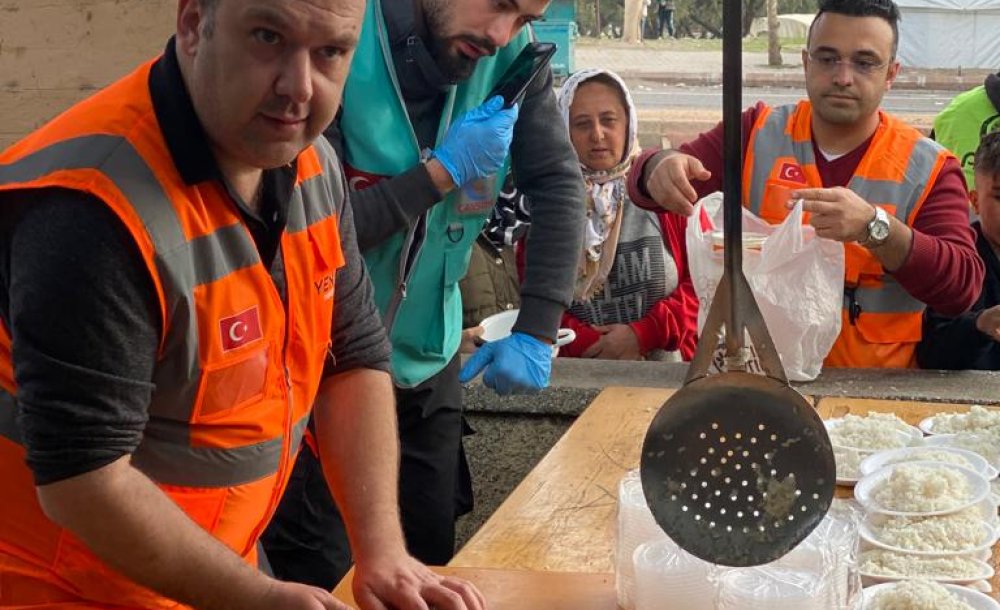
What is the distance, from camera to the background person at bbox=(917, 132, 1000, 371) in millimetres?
3664

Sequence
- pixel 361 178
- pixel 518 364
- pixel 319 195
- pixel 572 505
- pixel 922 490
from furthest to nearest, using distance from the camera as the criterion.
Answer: pixel 518 364 → pixel 361 178 → pixel 572 505 → pixel 922 490 → pixel 319 195

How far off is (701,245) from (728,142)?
1924 mm

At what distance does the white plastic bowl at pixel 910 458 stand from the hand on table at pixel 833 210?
91 centimetres

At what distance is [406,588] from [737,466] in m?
0.51

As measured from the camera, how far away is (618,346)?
4.11 m

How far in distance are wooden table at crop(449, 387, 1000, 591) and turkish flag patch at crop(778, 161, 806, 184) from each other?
939 mm

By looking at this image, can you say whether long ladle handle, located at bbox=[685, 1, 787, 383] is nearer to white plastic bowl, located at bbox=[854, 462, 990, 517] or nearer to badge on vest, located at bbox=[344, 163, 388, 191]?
white plastic bowl, located at bbox=[854, 462, 990, 517]

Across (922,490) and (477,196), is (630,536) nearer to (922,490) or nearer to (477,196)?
(922,490)

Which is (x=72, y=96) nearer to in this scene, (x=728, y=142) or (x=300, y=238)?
(x=300, y=238)

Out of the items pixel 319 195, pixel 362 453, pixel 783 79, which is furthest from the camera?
pixel 783 79

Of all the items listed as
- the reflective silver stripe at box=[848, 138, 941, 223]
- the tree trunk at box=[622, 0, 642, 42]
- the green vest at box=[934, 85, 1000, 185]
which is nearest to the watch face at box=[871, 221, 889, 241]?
the reflective silver stripe at box=[848, 138, 941, 223]

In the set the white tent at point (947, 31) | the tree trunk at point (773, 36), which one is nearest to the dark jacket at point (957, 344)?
the tree trunk at point (773, 36)

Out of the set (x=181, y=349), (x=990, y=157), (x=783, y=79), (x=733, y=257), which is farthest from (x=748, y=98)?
(x=181, y=349)

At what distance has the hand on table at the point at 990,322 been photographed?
354 centimetres
